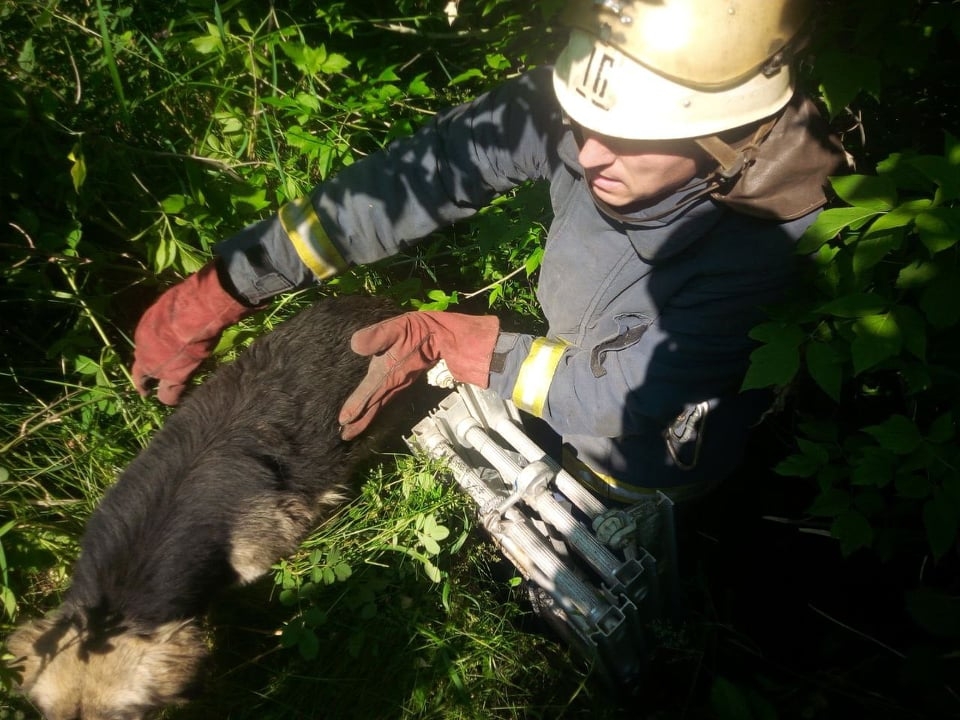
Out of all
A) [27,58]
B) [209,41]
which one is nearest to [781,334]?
[209,41]

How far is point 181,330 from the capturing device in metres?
2.49

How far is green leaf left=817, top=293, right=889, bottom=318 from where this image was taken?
1.41m

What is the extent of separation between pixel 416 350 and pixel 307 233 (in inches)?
26.0

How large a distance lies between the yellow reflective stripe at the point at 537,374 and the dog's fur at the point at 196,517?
0.81m

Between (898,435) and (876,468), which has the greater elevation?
(898,435)

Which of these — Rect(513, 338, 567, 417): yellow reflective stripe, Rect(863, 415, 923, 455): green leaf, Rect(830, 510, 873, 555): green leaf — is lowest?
Rect(830, 510, 873, 555): green leaf

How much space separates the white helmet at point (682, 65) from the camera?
1.57 meters

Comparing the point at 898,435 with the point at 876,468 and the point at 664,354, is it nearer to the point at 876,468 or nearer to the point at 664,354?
the point at 876,468

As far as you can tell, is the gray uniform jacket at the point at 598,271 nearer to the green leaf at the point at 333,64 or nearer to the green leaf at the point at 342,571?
the green leaf at the point at 333,64

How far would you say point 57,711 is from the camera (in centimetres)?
196

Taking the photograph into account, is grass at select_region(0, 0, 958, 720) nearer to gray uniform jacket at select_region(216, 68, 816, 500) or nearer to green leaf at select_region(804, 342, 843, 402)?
gray uniform jacket at select_region(216, 68, 816, 500)

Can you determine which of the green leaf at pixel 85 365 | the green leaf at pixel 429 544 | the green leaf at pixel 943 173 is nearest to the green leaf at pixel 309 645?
the green leaf at pixel 429 544

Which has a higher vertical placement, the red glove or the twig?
the red glove

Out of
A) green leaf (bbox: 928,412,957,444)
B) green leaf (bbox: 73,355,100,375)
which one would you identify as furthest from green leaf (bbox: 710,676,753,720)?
green leaf (bbox: 73,355,100,375)
